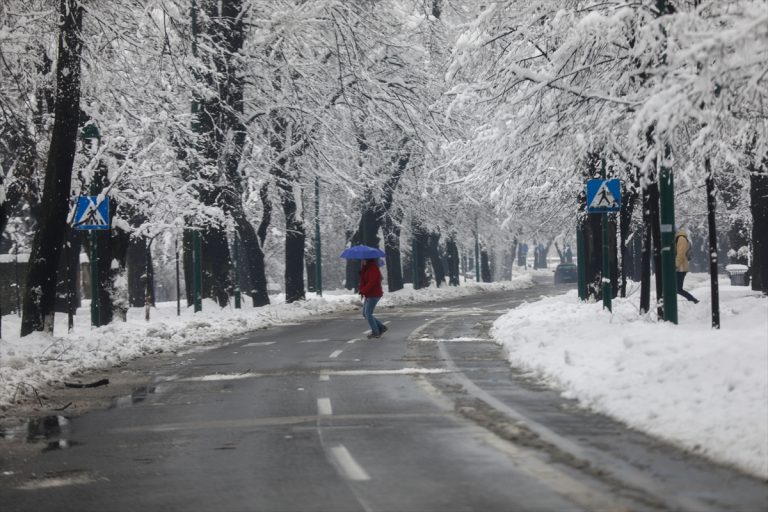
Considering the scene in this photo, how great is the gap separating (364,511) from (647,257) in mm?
17088

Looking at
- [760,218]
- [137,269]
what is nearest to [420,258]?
[137,269]

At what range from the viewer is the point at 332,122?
3391 centimetres

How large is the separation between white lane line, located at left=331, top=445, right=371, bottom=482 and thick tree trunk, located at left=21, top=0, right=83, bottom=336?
1131 cm

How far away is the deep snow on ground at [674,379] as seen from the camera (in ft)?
28.9

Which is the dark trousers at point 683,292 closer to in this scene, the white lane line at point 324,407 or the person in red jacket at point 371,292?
the person in red jacket at point 371,292

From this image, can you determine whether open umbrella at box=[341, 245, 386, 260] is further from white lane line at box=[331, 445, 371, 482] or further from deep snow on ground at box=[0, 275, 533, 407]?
white lane line at box=[331, 445, 371, 482]

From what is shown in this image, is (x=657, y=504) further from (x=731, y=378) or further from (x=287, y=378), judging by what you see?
(x=287, y=378)

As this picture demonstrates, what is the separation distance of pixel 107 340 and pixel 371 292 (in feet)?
20.8

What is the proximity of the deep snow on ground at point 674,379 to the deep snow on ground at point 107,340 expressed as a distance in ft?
22.9

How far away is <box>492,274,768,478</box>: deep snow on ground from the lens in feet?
28.9

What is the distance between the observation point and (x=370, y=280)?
24719mm

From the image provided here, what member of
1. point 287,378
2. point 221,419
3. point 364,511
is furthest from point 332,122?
point 364,511

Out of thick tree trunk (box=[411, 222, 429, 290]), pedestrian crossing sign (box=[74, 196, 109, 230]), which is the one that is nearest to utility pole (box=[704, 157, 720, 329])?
pedestrian crossing sign (box=[74, 196, 109, 230])

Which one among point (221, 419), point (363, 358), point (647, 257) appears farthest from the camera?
point (647, 257)
